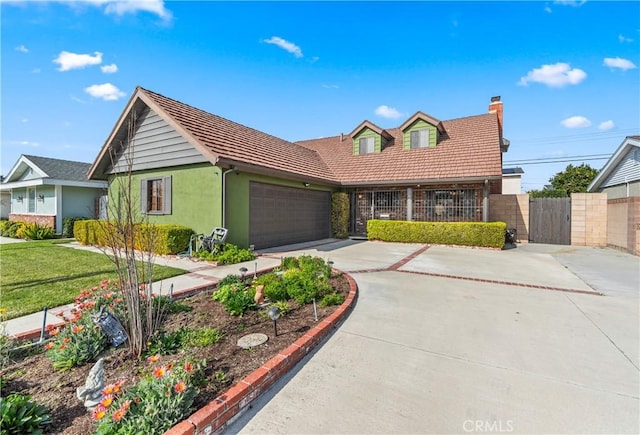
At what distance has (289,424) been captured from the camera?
7.04ft

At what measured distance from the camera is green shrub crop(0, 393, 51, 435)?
180cm

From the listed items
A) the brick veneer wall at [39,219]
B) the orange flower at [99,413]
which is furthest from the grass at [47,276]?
the brick veneer wall at [39,219]

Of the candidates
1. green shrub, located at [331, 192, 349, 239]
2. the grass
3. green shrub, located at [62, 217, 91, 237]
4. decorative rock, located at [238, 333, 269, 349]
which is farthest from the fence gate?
green shrub, located at [62, 217, 91, 237]

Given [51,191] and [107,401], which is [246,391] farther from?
[51,191]

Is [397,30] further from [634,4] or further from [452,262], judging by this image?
[452,262]

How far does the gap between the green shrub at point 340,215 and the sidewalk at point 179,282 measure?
689 centimetres

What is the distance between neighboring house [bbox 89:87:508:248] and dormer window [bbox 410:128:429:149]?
0.05 m

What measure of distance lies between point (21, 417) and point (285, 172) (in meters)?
9.82

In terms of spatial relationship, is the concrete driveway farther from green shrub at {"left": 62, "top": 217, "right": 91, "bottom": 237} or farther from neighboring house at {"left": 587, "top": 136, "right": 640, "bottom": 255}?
green shrub at {"left": 62, "top": 217, "right": 91, "bottom": 237}

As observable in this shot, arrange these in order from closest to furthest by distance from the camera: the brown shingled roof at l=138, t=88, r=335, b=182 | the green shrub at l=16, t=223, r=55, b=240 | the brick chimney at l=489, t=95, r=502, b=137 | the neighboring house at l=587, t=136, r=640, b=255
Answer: the brown shingled roof at l=138, t=88, r=335, b=182
the neighboring house at l=587, t=136, r=640, b=255
the green shrub at l=16, t=223, r=55, b=240
the brick chimney at l=489, t=95, r=502, b=137

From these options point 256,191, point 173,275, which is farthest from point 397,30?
point 173,275

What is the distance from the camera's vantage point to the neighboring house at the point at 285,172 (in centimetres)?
962

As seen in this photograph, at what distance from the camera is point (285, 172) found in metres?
11.2

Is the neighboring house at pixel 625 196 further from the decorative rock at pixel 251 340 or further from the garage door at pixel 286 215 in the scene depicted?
the decorative rock at pixel 251 340
